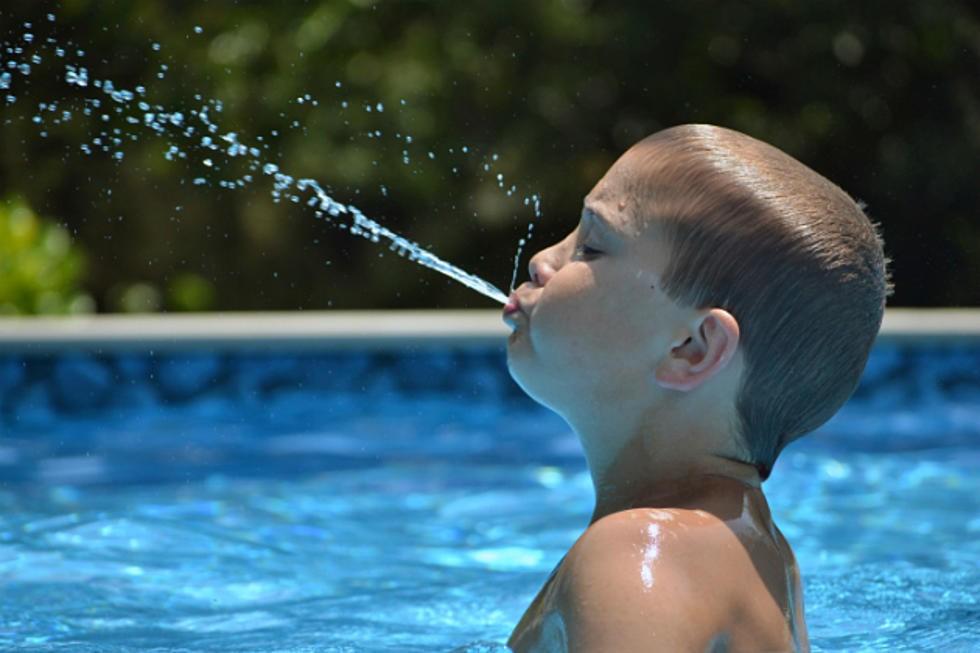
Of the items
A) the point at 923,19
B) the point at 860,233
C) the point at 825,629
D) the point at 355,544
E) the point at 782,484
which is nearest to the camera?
the point at 860,233

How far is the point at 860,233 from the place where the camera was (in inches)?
80.0

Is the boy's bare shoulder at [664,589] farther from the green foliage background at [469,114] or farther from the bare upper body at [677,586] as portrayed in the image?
the green foliage background at [469,114]

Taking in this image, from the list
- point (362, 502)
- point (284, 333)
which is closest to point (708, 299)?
point (362, 502)

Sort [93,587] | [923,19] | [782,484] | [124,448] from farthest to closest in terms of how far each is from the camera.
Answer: [923,19] → [124,448] → [782,484] → [93,587]

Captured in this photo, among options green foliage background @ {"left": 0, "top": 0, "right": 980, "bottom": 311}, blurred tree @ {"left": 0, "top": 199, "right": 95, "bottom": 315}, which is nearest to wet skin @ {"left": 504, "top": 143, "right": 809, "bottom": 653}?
blurred tree @ {"left": 0, "top": 199, "right": 95, "bottom": 315}

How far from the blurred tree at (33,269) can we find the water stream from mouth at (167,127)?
0.91 metres

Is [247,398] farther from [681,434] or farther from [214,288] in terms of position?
[681,434]

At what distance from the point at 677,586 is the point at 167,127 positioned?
23.5 feet

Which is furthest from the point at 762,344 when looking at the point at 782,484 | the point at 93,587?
the point at 782,484

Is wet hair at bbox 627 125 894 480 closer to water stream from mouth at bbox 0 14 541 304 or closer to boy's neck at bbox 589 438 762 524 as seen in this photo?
boy's neck at bbox 589 438 762 524

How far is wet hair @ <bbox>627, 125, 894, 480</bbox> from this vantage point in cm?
198

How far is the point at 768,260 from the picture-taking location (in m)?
1.98

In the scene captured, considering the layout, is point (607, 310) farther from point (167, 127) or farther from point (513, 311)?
point (167, 127)

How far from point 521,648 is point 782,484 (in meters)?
2.93
